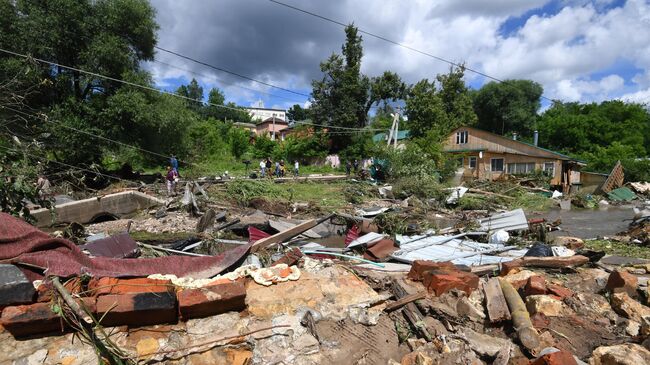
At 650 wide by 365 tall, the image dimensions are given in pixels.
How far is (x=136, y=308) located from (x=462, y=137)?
95.2 feet

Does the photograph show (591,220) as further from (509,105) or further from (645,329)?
(509,105)

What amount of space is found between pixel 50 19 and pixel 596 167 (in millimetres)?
34833

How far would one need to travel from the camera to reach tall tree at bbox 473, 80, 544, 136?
41781 millimetres

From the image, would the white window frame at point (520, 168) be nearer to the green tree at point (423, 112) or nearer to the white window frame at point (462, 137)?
the white window frame at point (462, 137)

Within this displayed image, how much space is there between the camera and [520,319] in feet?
10.9

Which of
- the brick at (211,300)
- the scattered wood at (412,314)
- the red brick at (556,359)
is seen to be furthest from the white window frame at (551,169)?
the brick at (211,300)

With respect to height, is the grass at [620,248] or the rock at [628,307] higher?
the rock at [628,307]

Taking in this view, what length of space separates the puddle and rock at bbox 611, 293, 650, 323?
22.4 ft

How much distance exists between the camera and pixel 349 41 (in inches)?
1430

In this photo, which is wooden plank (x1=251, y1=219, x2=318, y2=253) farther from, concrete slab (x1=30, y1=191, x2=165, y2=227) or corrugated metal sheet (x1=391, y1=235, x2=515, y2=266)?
concrete slab (x1=30, y1=191, x2=165, y2=227)

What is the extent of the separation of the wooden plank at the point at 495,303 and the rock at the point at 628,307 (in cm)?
122

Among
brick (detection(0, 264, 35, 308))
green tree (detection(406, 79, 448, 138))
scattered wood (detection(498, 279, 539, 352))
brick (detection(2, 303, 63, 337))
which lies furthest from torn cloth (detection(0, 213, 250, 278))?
green tree (detection(406, 79, 448, 138))

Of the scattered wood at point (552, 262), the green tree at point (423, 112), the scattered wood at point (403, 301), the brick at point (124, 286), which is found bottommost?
the scattered wood at point (403, 301)

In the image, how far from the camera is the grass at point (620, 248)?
23.4 ft
